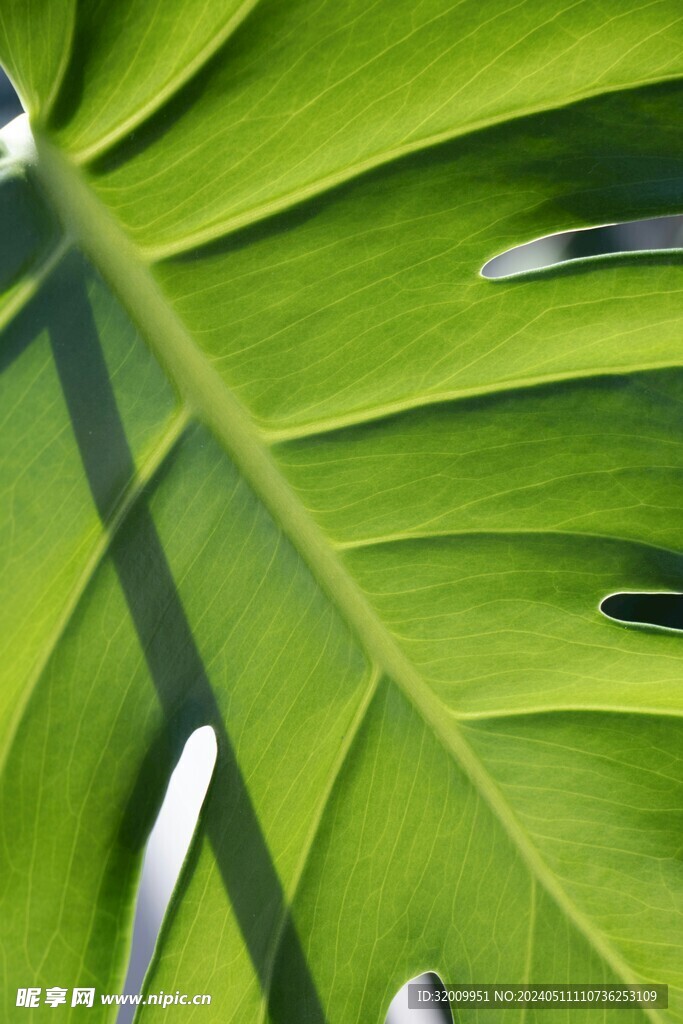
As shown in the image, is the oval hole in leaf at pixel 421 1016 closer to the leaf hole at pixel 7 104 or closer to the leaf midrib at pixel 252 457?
Result: the leaf midrib at pixel 252 457

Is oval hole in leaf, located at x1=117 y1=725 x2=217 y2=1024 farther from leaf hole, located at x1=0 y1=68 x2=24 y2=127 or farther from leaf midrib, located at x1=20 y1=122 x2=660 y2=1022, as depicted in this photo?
leaf hole, located at x1=0 y1=68 x2=24 y2=127

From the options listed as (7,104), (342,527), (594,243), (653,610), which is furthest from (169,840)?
(7,104)

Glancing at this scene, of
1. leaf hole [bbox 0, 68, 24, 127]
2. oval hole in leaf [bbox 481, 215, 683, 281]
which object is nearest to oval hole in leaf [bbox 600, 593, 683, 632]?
oval hole in leaf [bbox 481, 215, 683, 281]

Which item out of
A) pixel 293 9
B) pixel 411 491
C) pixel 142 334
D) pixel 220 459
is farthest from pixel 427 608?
pixel 293 9

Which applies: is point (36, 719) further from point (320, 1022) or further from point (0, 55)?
point (0, 55)

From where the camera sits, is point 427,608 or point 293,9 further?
point 427,608

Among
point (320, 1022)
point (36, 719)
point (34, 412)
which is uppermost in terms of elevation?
point (34, 412)

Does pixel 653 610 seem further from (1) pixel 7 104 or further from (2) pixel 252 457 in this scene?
(1) pixel 7 104
